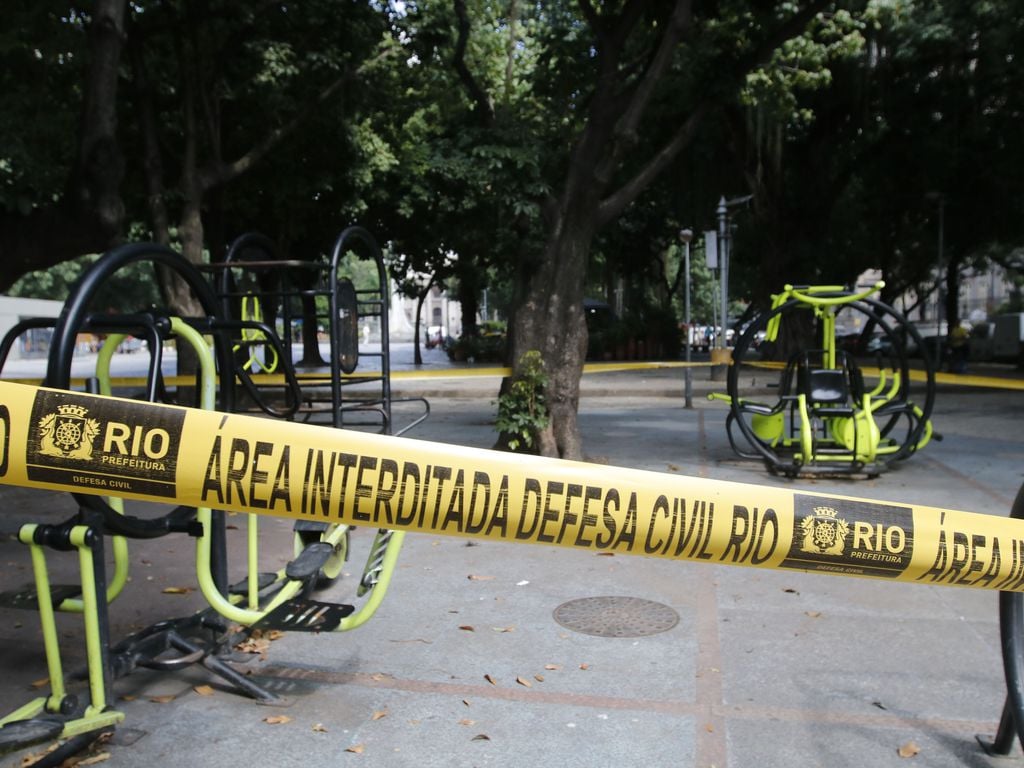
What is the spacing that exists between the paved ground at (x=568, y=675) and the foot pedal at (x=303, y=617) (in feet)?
1.04

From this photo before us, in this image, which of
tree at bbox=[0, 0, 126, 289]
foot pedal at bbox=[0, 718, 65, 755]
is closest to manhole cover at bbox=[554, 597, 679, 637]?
foot pedal at bbox=[0, 718, 65, 755]

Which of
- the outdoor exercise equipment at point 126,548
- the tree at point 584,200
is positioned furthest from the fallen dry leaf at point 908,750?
the tree at point 584,200

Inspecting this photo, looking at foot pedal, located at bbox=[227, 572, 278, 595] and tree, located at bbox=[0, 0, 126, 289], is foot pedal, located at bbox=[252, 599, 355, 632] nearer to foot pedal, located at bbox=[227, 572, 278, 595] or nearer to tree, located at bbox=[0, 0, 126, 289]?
foot pedal, located at bbox=[227, 572, 278, 595]

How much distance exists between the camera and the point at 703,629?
15.0 feet

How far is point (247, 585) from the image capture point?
13.8ft

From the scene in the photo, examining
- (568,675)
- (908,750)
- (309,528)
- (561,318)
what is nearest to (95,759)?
(309,528)

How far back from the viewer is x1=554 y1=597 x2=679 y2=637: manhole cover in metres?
4.55

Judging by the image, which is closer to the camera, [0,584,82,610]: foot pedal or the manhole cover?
[0,584,82,610]: foot pedal

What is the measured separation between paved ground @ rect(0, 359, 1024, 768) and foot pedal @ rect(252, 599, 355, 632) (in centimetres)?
32

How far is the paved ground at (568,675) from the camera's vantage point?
330cm

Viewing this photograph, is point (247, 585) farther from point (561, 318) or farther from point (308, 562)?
point (561, 318)

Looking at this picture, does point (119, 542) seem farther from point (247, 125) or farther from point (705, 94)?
point (247, 125)

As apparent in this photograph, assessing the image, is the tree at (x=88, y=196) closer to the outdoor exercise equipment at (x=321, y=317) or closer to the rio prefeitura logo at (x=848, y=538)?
the outdoor exercise equipment at (x=321, y=317)

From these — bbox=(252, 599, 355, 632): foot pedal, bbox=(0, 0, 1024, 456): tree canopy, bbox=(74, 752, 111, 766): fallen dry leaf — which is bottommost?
bbox=(74, 752, 111, 766): fallen dry leaf
